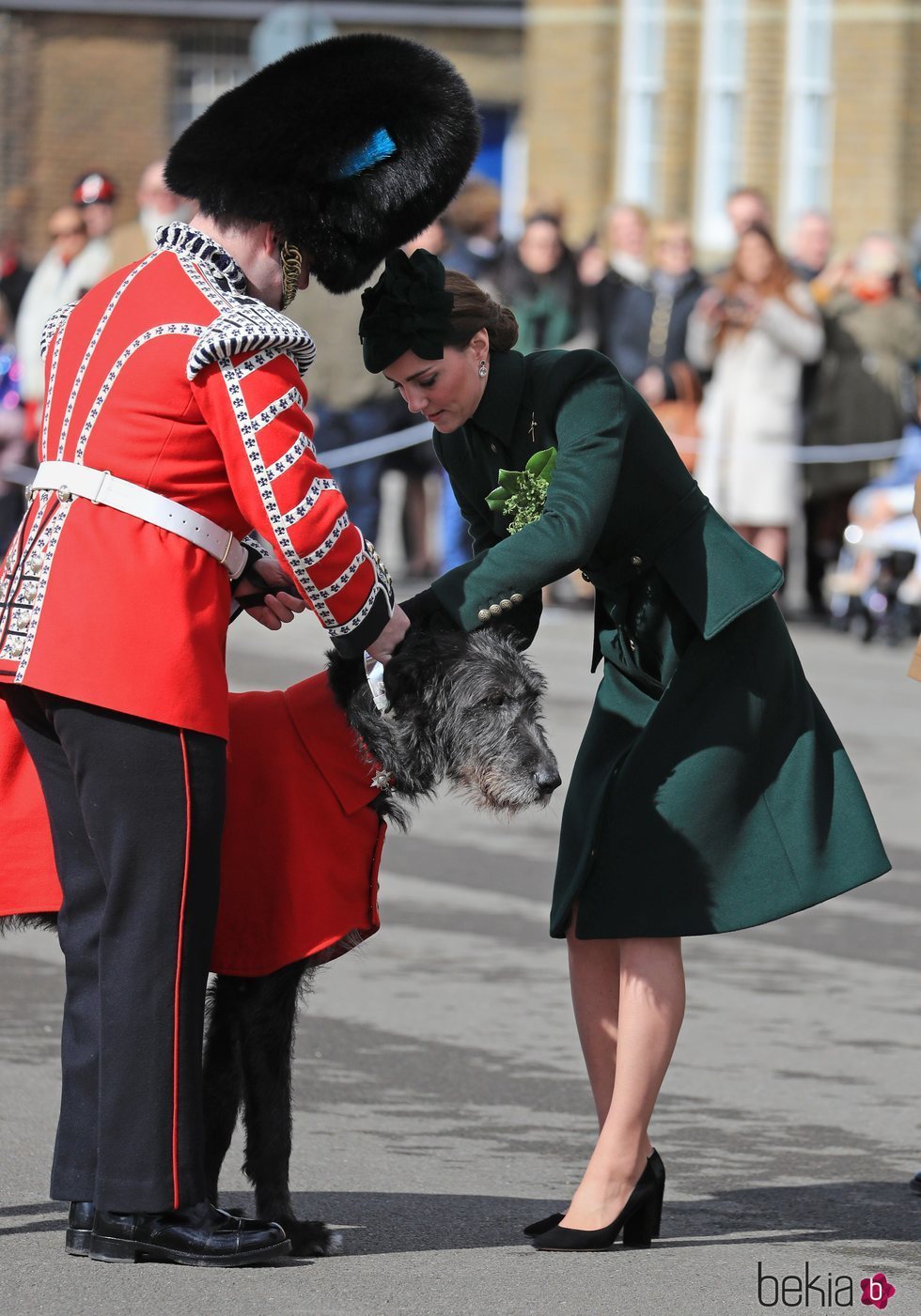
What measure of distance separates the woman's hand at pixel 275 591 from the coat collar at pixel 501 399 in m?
0.51

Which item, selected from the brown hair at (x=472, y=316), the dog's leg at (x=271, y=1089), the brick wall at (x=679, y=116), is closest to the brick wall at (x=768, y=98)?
the brick wall at (x=679, y=116)

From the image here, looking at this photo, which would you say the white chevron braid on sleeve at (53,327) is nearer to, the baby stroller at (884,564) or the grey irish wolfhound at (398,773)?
the grey irish wolfhound at (398,773)

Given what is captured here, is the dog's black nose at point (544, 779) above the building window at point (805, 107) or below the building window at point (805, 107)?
below

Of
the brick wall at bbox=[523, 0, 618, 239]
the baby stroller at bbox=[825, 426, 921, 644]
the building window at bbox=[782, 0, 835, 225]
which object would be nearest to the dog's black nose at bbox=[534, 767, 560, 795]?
the baby stroller at bbox=[825, 426, 921, 644]

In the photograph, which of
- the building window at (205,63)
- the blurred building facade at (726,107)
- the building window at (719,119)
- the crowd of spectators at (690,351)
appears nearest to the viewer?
the crowd of spectators at (690,351)

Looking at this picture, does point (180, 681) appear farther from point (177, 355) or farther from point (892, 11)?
point (892, 11)

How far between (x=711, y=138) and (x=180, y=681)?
26760 mm

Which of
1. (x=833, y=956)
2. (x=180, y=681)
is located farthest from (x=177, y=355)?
(x=833, y=956)

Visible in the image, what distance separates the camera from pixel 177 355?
4531 mm

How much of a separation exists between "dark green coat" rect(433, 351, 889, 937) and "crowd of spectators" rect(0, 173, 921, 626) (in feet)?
31.8

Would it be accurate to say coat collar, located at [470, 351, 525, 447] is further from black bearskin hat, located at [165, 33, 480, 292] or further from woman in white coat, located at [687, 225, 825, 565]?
woman in white coat, located at [687, 225, 825, 565]

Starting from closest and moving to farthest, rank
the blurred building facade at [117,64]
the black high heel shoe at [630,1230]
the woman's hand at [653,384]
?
the black high heel shoe at [630,1230] < the woman's hand at [653,384] < the blurred building facade at [117,64]

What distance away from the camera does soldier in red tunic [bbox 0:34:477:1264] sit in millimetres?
4559

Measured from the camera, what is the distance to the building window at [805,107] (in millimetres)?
29578
